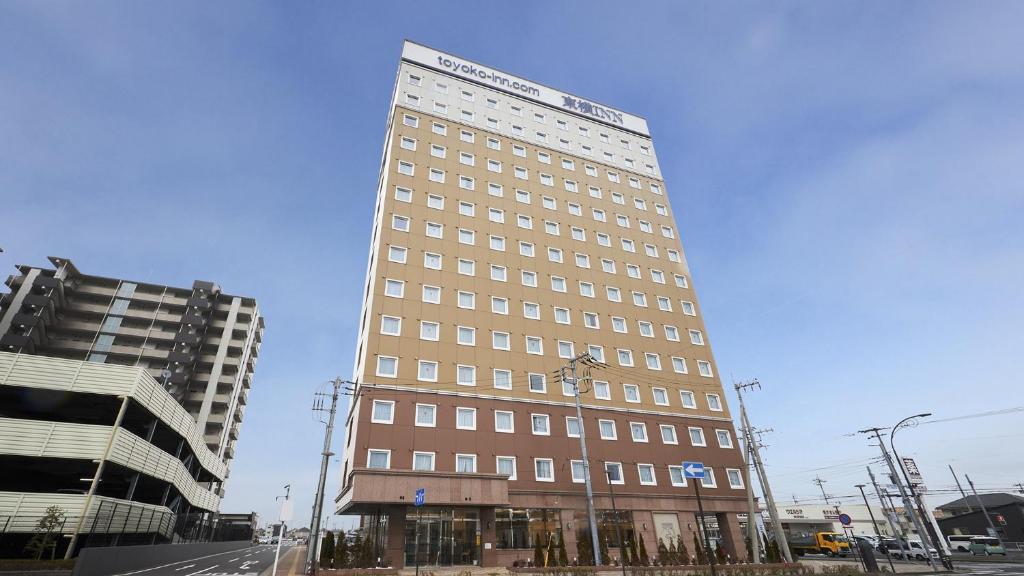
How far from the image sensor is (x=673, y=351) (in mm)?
48281

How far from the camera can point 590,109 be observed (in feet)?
225

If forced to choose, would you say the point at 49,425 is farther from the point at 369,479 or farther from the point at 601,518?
the point at 601,518

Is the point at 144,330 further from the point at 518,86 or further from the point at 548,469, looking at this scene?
the point at 548,469

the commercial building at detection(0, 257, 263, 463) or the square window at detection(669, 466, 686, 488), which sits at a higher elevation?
the commercial building at detection(0, 257, 263, 463)

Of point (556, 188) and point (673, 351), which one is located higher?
point (556, 188)

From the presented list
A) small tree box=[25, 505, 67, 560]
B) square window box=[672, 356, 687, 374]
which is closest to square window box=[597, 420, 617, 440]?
square window box=[672, 356, 687, 374]

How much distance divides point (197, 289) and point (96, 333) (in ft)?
52.1

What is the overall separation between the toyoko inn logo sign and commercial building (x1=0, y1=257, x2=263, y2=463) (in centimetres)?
7166

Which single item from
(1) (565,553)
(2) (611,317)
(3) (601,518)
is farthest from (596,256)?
(1) (565,553)

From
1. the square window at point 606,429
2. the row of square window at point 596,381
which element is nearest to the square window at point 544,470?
the square window at point 606,429

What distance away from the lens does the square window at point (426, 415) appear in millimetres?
34656

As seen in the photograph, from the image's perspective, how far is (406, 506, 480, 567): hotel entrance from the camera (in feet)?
99.9

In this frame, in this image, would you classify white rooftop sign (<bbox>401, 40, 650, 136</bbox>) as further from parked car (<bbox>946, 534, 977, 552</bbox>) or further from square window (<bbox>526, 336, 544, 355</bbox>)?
parked car (<bbox>946, 534, 977, 552</bbox>)

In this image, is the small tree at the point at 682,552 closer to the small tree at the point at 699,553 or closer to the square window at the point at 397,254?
the small tree at the point at 699,553
